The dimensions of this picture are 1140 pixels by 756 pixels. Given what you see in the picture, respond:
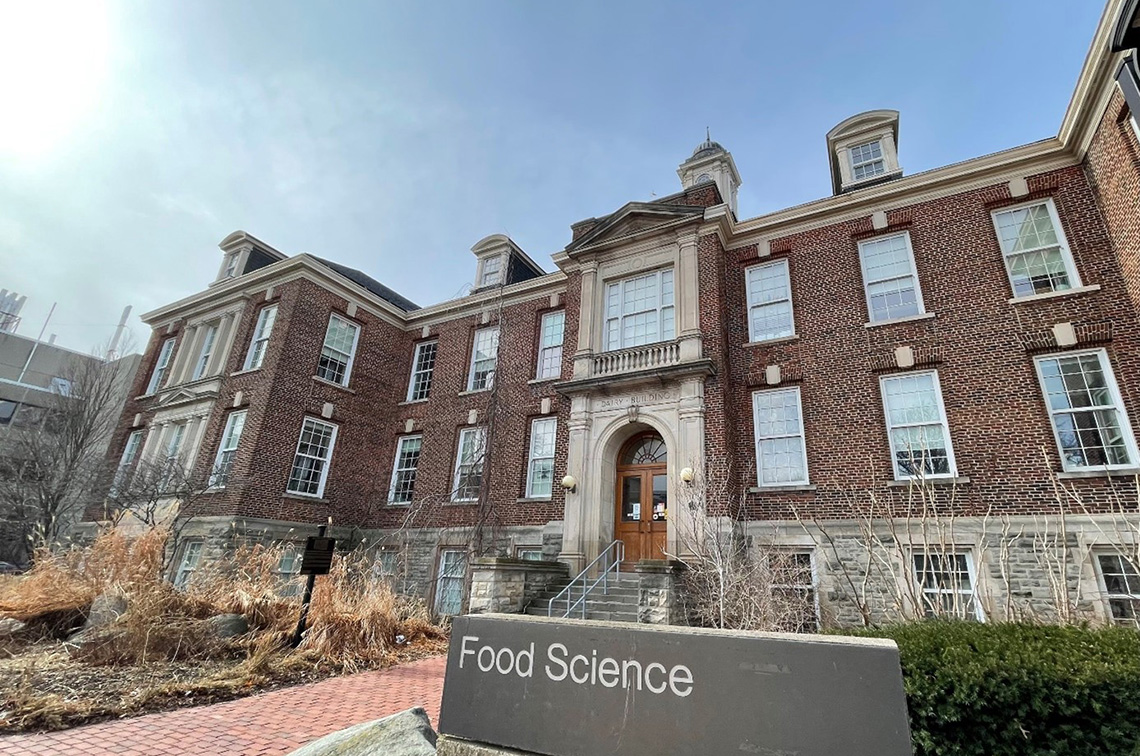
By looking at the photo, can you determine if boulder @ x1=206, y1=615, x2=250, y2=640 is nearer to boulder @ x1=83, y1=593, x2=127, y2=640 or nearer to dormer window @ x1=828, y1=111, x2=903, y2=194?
boulder @ x1=83, y1=593, x2=127, y2=640

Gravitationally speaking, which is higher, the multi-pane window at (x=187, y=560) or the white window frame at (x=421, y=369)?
the white window frame at (x=421, y=369)

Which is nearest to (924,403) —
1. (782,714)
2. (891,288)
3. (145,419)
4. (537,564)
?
(891,288)

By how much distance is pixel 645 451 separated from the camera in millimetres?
13148

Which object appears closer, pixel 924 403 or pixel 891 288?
pixel 924 403

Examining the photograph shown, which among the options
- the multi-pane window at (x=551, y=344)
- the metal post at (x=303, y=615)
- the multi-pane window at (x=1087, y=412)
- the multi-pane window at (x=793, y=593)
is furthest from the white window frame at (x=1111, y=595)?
the metal post at (x=303, y=615)

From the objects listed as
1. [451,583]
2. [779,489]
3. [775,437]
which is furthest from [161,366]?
[779,489]

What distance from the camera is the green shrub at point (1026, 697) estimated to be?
3215 mm

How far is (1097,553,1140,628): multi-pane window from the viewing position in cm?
857

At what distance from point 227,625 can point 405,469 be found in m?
9.37

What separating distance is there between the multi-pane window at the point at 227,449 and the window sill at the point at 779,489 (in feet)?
44.6

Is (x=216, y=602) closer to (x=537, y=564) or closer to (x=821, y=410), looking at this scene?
(x=537, y=564)

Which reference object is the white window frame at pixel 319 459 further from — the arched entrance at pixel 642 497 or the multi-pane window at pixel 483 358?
the arched entrance at pixel 642 497

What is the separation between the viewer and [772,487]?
11.5m

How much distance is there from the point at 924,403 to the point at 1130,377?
3027 mm
